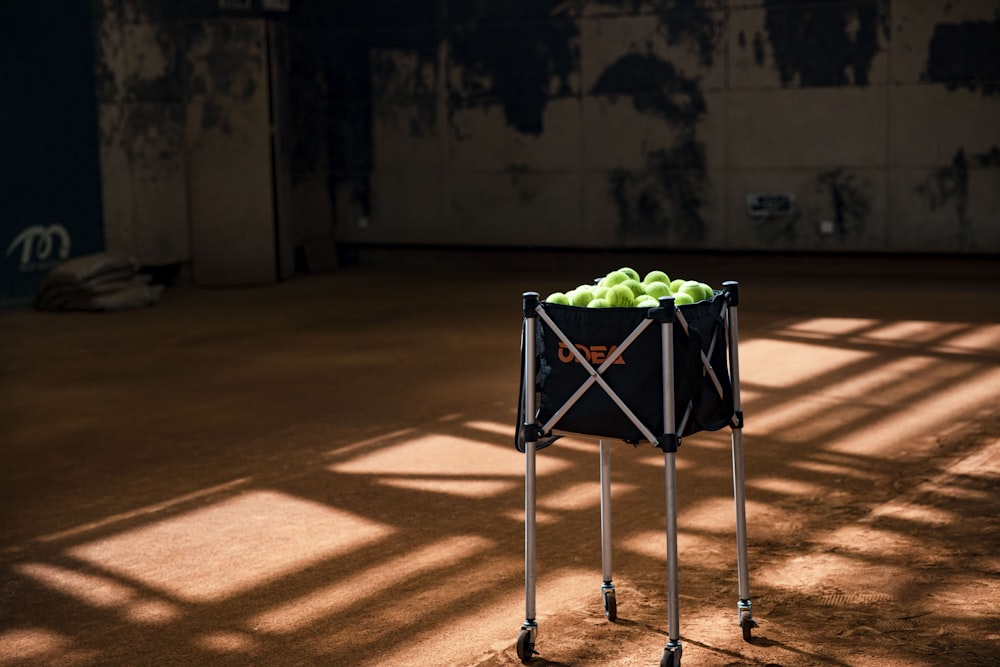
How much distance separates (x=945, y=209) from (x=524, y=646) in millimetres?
11305

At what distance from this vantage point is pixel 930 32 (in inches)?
536

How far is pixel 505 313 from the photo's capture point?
12.0 metres

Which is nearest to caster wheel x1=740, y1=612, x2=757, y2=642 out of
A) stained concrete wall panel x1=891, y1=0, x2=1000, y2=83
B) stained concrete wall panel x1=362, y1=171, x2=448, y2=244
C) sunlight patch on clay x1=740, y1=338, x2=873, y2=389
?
sunlight patch on clay x1=740, y1=338, x2=873, y2=389

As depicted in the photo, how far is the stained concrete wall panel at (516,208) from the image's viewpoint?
15555 millimetres

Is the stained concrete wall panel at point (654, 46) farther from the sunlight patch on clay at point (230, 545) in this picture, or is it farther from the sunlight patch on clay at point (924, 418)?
the sunlight patch on clay at point (230, 545)

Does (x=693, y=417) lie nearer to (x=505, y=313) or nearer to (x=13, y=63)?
(x=505, y=313)

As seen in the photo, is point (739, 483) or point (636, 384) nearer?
point (636, 384)

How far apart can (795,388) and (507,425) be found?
2059 millimetres

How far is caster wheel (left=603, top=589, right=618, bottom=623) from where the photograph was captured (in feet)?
14.1

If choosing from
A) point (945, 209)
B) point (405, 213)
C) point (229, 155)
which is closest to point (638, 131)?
point (405, 213)

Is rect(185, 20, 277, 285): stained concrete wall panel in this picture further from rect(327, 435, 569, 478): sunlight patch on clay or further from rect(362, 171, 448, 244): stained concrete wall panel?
rect(327, 435, 569, 478): sunlight patch on clay

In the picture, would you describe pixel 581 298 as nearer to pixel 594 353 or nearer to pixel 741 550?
pixel 594 353

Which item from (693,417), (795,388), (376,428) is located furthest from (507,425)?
(693,417)

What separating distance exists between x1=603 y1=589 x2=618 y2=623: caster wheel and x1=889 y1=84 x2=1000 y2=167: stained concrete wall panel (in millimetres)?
10808
